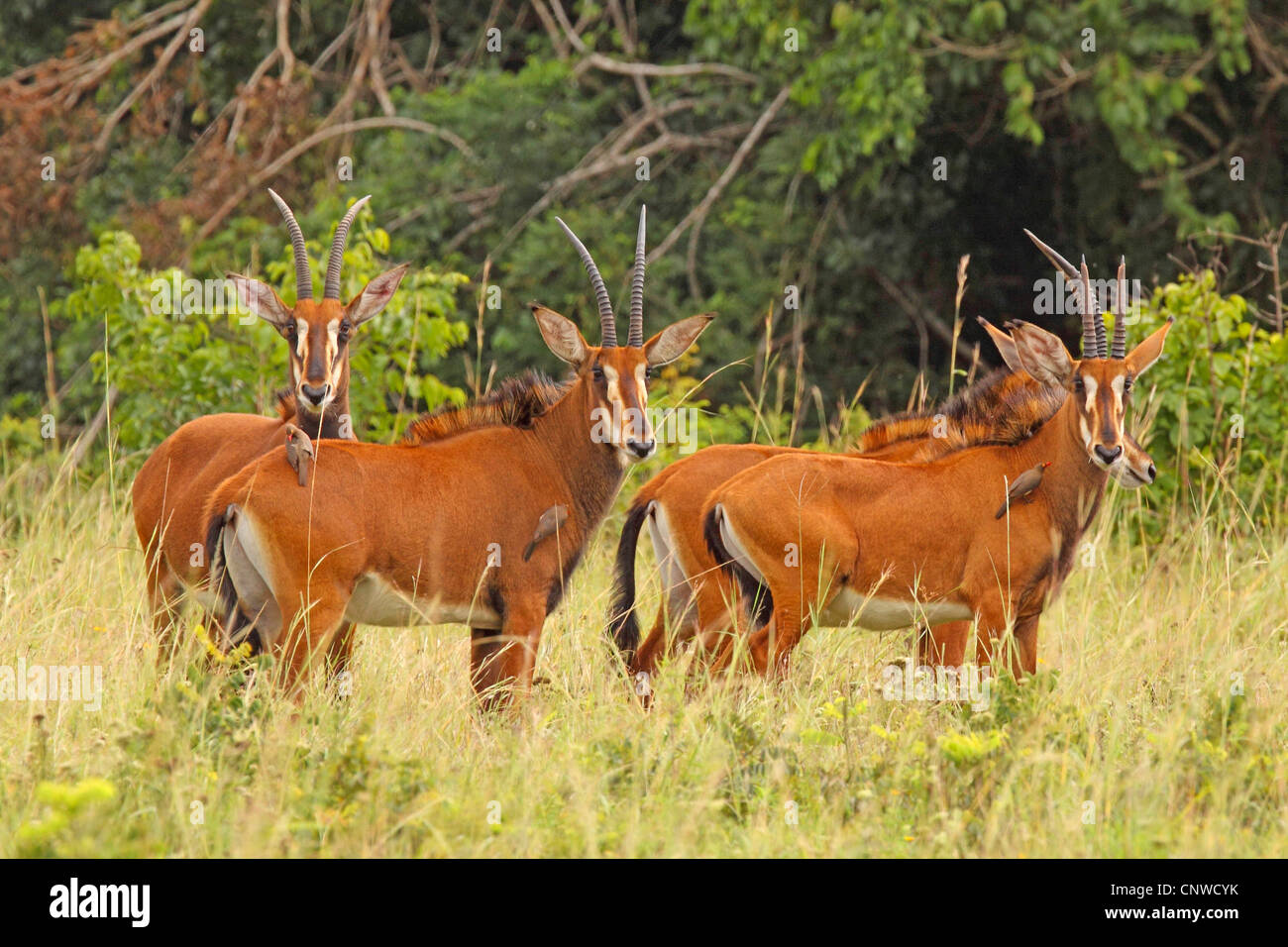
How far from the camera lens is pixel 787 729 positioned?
5.46 m

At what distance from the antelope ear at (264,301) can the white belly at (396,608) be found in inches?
64.3

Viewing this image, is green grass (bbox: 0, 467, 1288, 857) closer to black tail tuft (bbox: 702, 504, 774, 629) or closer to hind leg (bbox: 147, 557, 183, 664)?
hind leg (bbox: 147, 557, 183, 664)

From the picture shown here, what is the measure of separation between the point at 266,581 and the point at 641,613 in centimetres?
241

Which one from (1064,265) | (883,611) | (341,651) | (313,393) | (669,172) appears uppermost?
(669,172)

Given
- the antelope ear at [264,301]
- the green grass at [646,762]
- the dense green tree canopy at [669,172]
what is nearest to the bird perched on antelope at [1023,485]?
the green grass at [646,762]

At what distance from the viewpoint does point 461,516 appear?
19.3 feet

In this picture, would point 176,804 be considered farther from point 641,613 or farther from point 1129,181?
point 1129,181

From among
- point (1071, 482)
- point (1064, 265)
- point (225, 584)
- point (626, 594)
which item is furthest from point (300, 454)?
point (1064, 265)

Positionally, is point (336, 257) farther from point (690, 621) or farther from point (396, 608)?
point (690, 621)

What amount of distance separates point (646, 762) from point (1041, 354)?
2.50m

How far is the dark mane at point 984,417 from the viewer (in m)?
6.56

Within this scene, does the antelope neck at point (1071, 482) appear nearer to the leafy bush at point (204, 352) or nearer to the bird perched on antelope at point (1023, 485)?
the bird perched on antelope at point (1023, 485)

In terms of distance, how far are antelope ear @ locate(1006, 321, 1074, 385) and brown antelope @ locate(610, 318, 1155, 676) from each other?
103mm

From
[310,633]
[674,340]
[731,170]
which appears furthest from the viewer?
[731,170]
